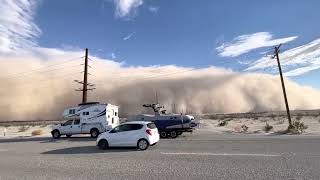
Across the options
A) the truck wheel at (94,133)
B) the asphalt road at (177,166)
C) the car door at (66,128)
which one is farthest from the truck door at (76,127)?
the asphalt road at (177,166)

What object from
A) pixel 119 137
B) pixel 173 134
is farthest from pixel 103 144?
pixel 173 134

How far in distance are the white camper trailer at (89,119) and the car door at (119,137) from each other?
15.4 m

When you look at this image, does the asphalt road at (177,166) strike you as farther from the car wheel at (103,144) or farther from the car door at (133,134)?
the car wheel at (103,144)

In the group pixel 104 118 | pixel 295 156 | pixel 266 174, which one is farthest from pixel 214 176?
pixel 104 118

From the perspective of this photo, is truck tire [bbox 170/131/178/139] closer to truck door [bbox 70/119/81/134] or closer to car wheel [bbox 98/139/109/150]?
truck door [bbox 70/119/81/134]

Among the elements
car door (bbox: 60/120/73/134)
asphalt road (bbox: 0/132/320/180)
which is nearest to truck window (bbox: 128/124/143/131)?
asphalt road (bbox: 0/132/320/180)

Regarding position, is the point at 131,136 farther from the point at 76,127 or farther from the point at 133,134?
the point at 76,127

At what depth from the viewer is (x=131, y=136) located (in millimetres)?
21984

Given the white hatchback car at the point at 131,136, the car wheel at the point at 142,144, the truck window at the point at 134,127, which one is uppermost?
the truck window at the point at 134,127

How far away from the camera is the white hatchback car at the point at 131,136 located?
21797mm

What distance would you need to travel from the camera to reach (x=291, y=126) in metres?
39.8

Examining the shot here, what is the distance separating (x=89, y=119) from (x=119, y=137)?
1668 cm

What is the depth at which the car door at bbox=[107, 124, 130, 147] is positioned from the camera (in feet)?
73.0

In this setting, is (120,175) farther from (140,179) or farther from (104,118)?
(104,118)
